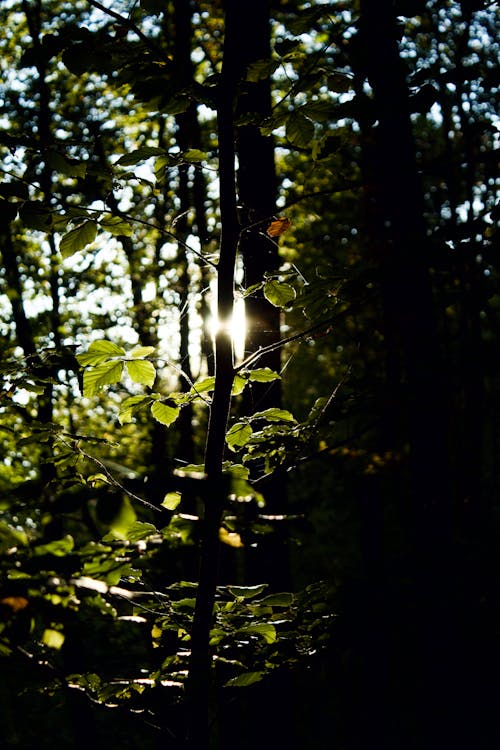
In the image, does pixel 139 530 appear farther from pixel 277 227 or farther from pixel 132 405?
pixel 277 227

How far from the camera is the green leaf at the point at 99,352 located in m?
1.70

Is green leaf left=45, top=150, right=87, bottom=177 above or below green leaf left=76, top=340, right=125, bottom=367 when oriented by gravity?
above

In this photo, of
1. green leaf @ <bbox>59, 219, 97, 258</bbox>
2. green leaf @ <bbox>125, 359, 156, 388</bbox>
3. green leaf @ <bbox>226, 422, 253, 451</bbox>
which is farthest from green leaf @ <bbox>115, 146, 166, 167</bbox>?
green leaf @ <bbox>226, 422, 253, 451</bbox>

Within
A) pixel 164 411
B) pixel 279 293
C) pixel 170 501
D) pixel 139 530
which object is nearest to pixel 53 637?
pixel 139 530

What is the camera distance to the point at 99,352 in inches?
68.5

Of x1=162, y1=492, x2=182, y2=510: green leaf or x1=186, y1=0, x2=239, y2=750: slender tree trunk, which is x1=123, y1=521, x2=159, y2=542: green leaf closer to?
x1=162, y1=492, x2=182, y2=510: green leaf

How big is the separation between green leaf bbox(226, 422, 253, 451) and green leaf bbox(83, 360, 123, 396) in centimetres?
47

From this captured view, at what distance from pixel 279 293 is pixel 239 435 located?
0.52m

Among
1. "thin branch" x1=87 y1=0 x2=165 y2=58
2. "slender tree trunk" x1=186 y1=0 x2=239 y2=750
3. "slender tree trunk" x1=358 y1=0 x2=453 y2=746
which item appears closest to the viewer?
"thin branch" x1=87 y1=0 x2=165 y2=58

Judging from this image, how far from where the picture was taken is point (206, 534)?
127cm

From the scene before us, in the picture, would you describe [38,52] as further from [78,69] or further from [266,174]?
[266,174]

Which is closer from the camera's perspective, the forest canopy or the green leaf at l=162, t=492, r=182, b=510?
the forest canopy

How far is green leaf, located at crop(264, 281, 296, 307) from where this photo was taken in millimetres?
1968

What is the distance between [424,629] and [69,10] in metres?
7.95
